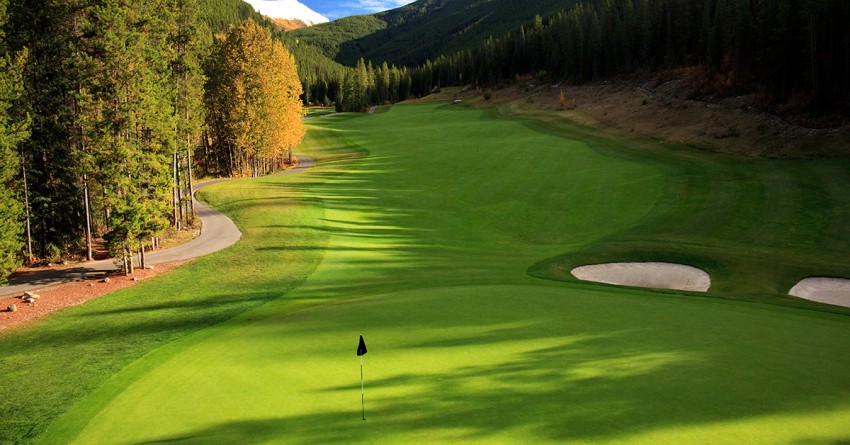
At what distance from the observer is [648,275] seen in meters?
23.1

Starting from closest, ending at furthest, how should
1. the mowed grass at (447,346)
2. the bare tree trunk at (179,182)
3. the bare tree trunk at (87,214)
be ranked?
the mowed grass at (447,346)
the bare tree trunk at (87,214)
the bare tree trunk at (179,182)

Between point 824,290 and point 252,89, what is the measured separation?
4470cm

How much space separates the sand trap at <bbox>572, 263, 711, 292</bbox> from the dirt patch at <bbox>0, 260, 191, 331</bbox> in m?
19.5

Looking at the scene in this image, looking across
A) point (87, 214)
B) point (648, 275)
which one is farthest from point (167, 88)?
point (648, 275)

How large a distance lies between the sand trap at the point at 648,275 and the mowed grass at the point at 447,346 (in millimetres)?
970

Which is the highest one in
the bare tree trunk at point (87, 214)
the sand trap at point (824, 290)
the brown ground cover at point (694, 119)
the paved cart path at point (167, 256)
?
the brown ground cover at point (694, 119)

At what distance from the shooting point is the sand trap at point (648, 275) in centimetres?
2208

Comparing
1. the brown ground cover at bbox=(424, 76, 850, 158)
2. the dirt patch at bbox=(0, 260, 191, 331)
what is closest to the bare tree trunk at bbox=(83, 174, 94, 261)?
the dirt patch at bbox=(0, 260, 191, 331)

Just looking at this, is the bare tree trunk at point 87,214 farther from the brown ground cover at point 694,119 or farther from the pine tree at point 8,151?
the brown ground cover at point 694,119

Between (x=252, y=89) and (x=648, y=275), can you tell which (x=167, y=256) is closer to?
(x=648, y=275)

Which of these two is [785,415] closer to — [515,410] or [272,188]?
[515,410]

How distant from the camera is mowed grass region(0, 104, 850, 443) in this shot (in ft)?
27.0

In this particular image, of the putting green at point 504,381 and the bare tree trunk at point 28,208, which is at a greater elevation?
the bare tree trunk at point 28,208

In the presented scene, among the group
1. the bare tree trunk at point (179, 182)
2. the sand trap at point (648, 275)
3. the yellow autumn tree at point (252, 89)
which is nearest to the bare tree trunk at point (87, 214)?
the bare tree trunk at point (179, 182)
